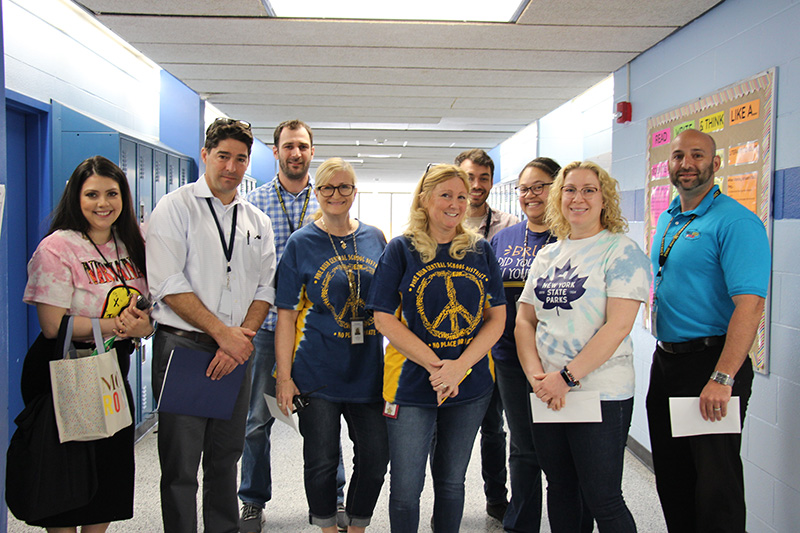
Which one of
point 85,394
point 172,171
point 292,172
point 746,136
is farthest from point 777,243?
point 172,171

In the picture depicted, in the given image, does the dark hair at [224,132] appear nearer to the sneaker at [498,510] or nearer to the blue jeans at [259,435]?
the blue jeans at [259,435]

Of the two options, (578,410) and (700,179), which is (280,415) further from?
(700,179)

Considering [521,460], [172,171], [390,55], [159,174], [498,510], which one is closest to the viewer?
[521,460]

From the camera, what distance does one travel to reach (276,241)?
233cm

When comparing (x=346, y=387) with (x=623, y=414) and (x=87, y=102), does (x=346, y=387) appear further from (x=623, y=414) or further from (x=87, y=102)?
(x=87, y=102)

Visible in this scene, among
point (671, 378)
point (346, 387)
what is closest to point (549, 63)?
point (671, 378)

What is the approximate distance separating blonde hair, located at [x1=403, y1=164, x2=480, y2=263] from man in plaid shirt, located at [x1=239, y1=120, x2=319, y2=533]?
692 mm

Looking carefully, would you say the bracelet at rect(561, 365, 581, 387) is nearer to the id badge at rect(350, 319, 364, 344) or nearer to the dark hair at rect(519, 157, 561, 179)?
the id badge at rect(350, 319, 364, 344)

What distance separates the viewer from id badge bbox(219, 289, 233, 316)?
181cm

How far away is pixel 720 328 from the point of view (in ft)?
5.64

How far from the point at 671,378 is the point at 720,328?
230mm

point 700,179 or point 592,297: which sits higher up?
point 700,179

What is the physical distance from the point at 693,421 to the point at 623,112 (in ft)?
7.18

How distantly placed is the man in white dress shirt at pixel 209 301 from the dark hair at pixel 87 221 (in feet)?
0.62
